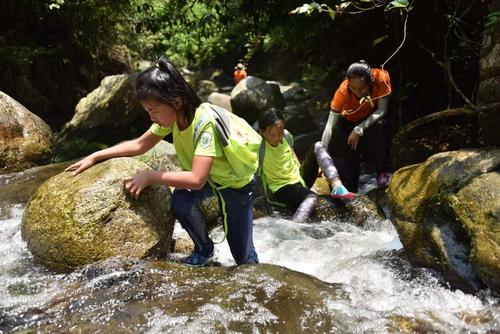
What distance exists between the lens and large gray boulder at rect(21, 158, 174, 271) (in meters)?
3.51

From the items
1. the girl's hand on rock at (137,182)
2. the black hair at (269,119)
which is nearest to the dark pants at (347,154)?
the black hair at (269,119)

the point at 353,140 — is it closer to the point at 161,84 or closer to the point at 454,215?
the point at 454,215

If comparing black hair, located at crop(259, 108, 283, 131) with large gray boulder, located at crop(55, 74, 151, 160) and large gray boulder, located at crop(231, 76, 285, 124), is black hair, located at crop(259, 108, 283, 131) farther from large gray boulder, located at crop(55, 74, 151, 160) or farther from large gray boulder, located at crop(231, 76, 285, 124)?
large gray boulder, located at crop(231, 76, 285, 124)

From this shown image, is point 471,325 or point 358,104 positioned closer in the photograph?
point 471,325

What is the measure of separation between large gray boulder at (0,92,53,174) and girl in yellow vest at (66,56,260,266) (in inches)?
165

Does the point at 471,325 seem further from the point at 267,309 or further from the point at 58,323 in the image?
the point at 58,323

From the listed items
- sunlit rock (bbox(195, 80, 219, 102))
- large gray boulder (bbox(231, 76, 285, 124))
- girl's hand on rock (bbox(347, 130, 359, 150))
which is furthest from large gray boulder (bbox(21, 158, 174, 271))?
sunlit rock (bbox(195, 80, 219, 102))

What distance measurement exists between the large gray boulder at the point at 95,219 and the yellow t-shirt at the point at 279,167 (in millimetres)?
1862

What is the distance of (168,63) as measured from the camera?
3008 mm

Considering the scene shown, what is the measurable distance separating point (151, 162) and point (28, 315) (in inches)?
152

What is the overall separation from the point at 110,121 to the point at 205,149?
6.83 m

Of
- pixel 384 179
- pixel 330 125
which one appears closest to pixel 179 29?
pixel 330 125

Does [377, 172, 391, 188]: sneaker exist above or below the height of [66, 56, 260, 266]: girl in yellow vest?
below

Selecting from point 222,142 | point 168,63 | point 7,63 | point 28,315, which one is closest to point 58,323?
point 28,315
